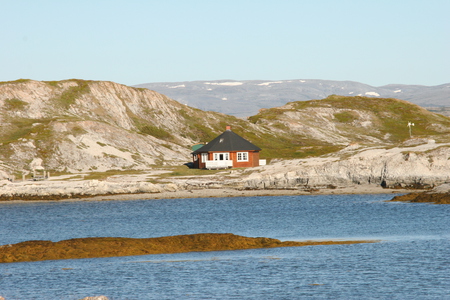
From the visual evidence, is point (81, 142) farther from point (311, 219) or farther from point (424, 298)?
point (424, 298)

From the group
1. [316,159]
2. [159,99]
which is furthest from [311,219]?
[159,99]

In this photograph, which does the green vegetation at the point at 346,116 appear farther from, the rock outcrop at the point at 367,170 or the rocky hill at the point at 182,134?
the rock outcrop at the point at 367,170

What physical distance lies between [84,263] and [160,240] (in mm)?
5711

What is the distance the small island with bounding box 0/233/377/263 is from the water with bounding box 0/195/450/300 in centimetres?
102

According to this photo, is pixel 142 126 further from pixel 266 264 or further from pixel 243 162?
pixel 266 264

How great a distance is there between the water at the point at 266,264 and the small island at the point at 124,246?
1.02 meters

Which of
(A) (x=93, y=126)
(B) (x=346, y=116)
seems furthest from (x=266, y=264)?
(B) (x=346, y=116)

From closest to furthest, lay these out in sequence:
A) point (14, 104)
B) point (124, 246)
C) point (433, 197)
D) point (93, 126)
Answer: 1. point (124, 246)
2. point (433, 197)
3. point (93, 126)
4. point (14, 104)

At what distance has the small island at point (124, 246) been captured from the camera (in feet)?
110

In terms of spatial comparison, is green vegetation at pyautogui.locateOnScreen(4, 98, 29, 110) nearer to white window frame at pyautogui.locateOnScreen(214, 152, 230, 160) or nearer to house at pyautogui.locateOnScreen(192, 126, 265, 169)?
house at pyautogui.locateOnScreen(192, 126, 265, 169)

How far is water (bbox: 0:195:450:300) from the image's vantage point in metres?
24.6

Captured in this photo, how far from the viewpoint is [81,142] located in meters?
99.3

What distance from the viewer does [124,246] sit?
34812 millimetres

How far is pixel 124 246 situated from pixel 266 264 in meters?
9.37
